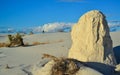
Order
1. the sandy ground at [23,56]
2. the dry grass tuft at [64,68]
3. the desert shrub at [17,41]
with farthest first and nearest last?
the desert shrub at [17,41]
the sandy ground at [23,56]
the dry grass tuft at [64,68]

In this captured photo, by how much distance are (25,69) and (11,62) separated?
7.55ft

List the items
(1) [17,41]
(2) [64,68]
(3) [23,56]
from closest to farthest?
(2) [64,68]
(3) [23,56]
(1) [17,41]

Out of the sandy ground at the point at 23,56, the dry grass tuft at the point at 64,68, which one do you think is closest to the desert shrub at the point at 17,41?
the sandy ground at the point at 23,56

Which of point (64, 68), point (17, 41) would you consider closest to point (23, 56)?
point (17, 41)

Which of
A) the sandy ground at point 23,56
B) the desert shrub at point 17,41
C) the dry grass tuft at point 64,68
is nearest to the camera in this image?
the dry grass tuft at point 64,68

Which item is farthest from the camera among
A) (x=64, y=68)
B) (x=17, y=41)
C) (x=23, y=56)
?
(x=17, y=41)

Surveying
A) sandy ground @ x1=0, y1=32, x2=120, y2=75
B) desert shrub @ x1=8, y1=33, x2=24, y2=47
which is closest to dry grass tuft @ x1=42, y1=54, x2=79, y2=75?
sandy ground @ x1=0, y1=32, x2=120, y2=75

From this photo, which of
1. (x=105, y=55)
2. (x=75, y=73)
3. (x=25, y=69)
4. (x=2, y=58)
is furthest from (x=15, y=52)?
(x=75, y=73)

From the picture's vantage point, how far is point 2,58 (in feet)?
52.5

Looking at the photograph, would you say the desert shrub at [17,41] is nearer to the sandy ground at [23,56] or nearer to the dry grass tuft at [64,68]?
the sandy ground at [23,56]

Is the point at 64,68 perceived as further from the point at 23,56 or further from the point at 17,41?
the point at 17,41

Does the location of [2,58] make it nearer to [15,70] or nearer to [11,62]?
[11,62]

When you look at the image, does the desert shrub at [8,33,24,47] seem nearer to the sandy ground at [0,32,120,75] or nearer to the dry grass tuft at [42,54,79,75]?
the sandy ground at [0,32,120,75]

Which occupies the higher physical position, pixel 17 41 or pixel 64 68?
pixel 17 41
